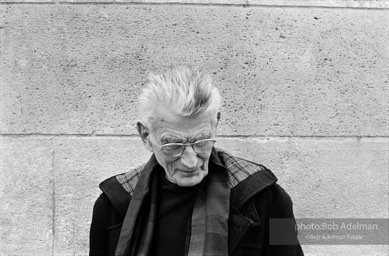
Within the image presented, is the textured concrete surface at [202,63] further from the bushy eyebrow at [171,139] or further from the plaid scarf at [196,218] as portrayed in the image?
the bushy eyebrow at [171,139]

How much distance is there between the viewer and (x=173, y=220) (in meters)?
2.09

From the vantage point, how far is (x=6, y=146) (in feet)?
11.0

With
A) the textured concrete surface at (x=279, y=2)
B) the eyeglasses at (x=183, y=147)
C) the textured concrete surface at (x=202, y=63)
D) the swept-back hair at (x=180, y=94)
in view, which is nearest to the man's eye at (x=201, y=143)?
the eyeglasses at (x=183, y=147)

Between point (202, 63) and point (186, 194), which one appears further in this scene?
point (202, 63)

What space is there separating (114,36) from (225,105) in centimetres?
86

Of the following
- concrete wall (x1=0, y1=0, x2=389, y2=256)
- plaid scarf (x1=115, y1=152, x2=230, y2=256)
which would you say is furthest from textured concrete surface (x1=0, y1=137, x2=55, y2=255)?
plaid scarf (x1=115, y1=152, x2=230, y2=256)

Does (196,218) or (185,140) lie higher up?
(185,140)

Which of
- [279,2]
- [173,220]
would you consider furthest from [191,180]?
[279,2]

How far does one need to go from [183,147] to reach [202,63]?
1507 mm

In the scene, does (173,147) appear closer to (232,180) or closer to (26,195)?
(232,180)

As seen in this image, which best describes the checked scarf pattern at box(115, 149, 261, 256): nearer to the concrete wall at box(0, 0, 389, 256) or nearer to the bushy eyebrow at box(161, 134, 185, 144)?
the bushy eyebrow at box(161, 134, 185, 144)

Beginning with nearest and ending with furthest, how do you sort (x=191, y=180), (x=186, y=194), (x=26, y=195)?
(x=191, y=180), (x=186, y=194), (x=26, y=195)

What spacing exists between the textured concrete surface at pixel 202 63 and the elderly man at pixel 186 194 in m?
1.26

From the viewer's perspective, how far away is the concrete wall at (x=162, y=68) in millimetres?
3352
